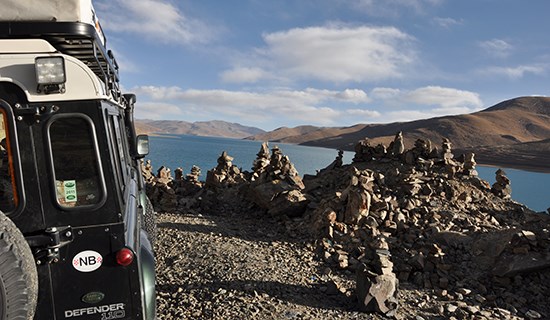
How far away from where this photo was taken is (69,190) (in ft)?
10.4

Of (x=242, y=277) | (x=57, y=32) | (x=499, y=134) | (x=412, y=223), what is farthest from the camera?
(x=499, y=134)

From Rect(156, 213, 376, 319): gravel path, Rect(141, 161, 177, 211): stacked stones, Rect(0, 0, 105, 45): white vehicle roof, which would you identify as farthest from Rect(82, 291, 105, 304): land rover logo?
Rect(141, 161, 177, 211): stacked stones

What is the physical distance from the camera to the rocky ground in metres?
6.69

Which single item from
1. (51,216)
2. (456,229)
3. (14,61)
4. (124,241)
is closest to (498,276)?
(456,229)

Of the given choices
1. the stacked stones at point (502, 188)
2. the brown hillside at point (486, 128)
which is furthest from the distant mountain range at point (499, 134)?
the stacked stones at point (502, 188)

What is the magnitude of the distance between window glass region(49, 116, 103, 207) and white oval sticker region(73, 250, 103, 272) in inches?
17.6

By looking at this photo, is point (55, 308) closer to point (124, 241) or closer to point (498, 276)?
point (124, 241)

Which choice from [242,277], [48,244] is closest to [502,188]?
[242,277]

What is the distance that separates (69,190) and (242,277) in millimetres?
4902

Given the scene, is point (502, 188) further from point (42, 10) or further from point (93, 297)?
point (42, 10)

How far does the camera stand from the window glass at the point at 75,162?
309cm

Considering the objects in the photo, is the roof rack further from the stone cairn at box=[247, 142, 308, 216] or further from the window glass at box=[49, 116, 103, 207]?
the stone cairn at box=[247, 142, 308, 216]

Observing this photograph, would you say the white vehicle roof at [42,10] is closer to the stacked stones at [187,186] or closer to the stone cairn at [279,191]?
the stone cairn at [279,191]

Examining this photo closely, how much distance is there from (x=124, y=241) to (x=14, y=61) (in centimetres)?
177
